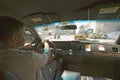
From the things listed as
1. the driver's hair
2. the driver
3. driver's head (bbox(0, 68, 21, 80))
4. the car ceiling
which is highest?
the car ceiling

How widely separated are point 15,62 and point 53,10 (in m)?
1.09

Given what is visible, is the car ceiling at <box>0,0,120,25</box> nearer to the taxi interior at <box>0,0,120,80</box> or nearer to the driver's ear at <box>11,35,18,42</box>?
the taxi interior at <box>0,0,120,80</box>

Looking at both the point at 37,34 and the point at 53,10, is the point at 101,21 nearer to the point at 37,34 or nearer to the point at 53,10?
the point at 53,10

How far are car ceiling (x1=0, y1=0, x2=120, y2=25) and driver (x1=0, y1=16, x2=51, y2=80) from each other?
22.3 inches

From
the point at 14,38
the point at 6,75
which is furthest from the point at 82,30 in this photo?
the point at 6,75

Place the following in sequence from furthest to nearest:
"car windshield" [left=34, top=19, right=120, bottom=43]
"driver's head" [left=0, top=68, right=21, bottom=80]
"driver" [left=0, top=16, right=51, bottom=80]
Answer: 1. "car windshield" [left=34, top=19, right=120, bottom=43]
2. "driver" [left=0, top=16, right=51, bottom=80]
3. "driver's head" [left=0, top=68, right=21, bottom=80]

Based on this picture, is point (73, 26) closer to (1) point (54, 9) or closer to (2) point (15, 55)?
(1) point (54, 9)

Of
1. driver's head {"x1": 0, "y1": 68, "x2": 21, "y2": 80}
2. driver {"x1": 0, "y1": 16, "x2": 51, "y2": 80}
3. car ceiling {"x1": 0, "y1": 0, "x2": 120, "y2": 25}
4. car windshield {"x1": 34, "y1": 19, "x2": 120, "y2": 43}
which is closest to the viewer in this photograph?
driver's head {"x1": 0, "y1": 68, "x2": 21, "y2": 80}

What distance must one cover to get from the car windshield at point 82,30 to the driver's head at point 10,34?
122cm

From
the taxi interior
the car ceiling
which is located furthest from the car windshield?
the car ceiling

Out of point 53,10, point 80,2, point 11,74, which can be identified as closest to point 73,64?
point 53,10

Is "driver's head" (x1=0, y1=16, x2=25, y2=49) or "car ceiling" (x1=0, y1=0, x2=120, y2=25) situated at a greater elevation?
"car ceiling" (x1=0, y1=0, x2=120, y2=25)

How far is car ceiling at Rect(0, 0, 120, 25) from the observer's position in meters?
2.02

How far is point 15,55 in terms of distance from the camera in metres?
1.39
